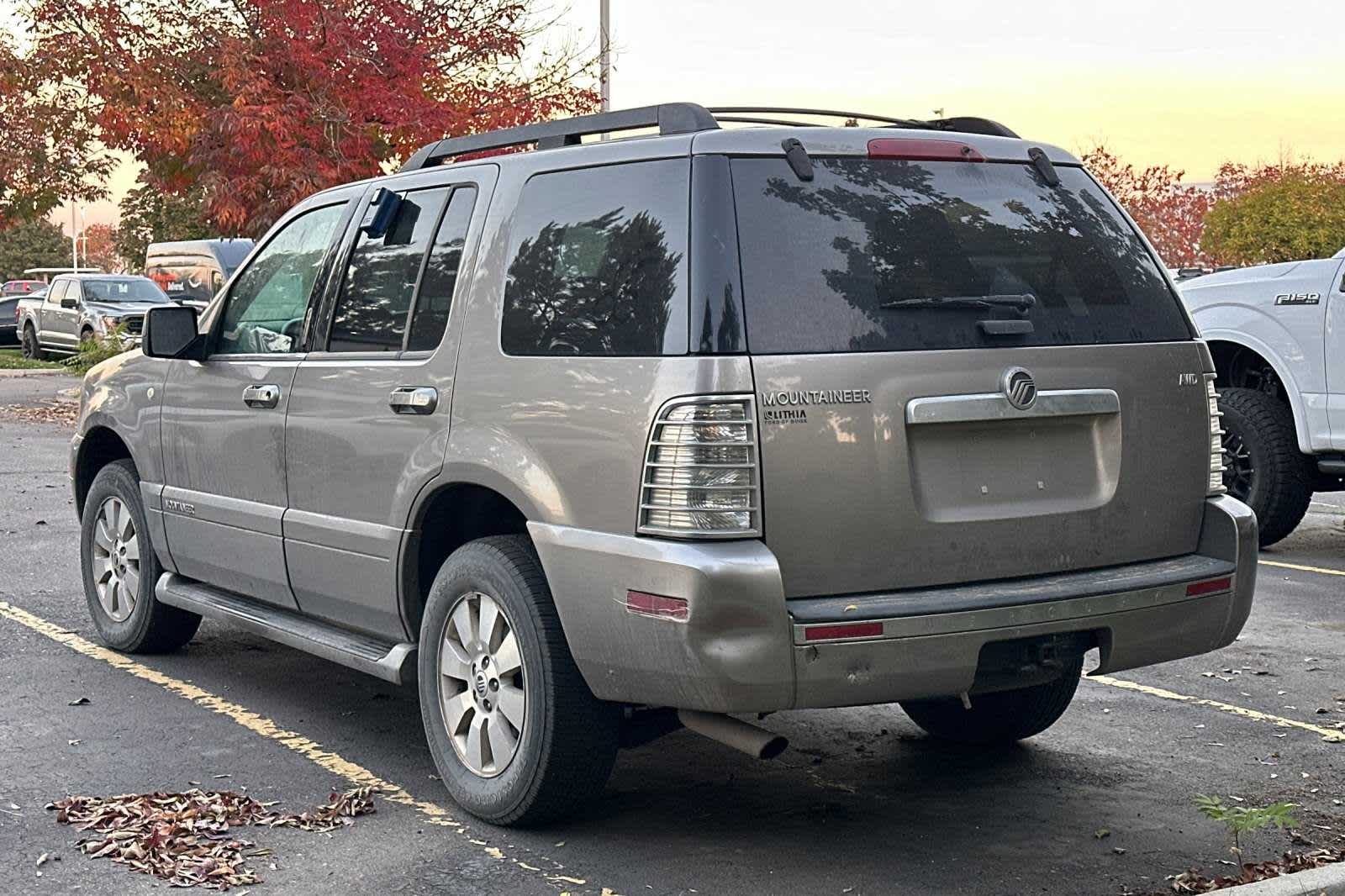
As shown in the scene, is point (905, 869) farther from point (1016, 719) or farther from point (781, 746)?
point (1016, 719)

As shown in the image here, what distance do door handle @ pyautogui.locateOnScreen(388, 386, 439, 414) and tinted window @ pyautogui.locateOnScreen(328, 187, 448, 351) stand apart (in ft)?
0.71

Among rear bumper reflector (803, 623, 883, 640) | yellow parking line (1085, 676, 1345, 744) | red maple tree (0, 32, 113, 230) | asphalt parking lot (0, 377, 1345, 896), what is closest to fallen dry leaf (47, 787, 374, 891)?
asphalt parking lot (0, 377, 1345, 896)

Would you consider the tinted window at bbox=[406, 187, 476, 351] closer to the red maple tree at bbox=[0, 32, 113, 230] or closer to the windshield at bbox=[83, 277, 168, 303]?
the red maple tree at bbox=[0, 32, 113, 230]

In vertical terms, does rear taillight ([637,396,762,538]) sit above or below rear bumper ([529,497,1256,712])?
above

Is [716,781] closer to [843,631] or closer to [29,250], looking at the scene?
[843,631]

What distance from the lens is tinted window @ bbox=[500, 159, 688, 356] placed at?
14.9ft

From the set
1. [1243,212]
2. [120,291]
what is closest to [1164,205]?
[1243,212]

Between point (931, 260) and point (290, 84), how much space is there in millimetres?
15944

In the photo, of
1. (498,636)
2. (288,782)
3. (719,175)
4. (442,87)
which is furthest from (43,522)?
(442,87)

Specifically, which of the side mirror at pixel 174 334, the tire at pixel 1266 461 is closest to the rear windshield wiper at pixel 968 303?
the side mirror at pixel 174 334

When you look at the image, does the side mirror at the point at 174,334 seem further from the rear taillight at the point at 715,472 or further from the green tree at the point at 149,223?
the green tree at the point at 149,223

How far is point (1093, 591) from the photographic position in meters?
4.69

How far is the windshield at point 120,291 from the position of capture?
3291 centimetres

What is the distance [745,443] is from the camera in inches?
170
